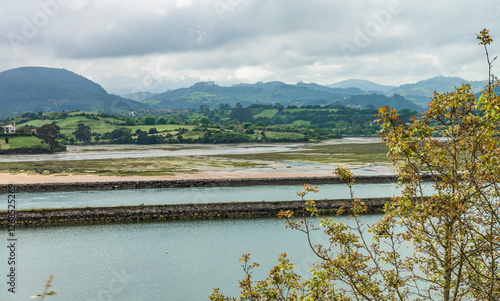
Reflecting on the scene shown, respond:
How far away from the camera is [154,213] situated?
42.5 m

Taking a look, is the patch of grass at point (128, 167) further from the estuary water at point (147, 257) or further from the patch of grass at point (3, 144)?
the patch of grass at point (3, 144)

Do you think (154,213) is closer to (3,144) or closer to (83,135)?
(3,144)

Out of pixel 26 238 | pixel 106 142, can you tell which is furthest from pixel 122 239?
pixel 106 142

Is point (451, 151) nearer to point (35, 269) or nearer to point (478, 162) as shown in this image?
point (478, 162)

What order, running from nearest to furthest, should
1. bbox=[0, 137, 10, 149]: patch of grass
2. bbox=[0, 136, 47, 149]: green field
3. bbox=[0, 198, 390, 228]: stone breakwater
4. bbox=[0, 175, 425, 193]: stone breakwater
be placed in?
bbox=[0, 198, 390, 228]: stone breakwater < bbox=[0, 175, 425, 193]: stone breakwater < bbox=[0, 137, 10, 149]: patch of grass < bbox=[0, 136, 47, 149]: green field

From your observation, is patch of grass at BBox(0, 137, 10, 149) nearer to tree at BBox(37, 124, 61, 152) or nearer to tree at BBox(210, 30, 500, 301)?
tree at BBox(37, 124, 61, 152)

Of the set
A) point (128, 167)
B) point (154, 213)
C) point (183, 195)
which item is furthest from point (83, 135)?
point (154, 213)

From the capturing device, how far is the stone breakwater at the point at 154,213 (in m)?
40.6

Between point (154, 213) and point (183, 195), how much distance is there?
1340cm

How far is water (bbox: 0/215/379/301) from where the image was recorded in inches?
1022

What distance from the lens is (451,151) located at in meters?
11.0

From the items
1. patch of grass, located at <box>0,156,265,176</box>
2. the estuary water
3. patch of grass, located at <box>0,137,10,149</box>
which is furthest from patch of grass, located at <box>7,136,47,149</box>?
the estuary water

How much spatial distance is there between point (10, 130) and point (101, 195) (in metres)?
121

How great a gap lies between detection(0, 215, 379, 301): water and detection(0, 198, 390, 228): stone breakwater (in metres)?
1.39
